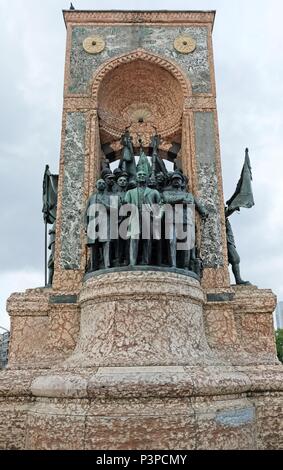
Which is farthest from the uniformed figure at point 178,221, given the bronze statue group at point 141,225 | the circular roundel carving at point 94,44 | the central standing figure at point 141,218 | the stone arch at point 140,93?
the circular roundel carving at point 94,44

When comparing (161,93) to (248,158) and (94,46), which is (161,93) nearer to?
(94,46)

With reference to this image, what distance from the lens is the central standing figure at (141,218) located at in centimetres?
768

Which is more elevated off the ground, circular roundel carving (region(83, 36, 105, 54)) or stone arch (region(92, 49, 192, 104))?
circular roundel carving (region(83, 36, 105, 54))

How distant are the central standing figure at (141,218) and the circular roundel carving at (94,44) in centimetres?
497

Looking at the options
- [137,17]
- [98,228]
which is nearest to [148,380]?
[98,228]

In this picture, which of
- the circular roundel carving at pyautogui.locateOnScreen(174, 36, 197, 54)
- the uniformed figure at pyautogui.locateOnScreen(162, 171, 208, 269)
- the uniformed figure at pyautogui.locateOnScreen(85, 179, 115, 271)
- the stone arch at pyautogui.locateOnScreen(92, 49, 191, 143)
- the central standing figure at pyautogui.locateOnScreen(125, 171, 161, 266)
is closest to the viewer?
the central standing figure at pyautogui.locateOnScreen(125, 171, 161, 266)

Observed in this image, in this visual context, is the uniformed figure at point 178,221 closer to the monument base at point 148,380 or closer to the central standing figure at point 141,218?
the central standing figure at point 141,218

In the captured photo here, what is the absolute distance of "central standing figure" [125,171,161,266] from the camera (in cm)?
768

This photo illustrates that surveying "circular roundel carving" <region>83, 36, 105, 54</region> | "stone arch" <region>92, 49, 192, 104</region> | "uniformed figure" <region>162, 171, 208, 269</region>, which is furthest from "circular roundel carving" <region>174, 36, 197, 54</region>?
"uniformed figure" <region>162, 171, 208, 269</region>

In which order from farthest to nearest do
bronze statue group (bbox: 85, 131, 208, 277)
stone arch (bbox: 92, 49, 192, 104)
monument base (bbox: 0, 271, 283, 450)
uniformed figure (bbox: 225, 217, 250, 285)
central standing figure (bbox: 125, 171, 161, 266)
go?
stone arch (bbox: 92, 49, 192, 104) < uniformed figure (bbox: 225, 217, 250, 285) < bronze statue group (bbox: 85, 131, 208, 277) < central standing figure (bbox: 125, 171, 161, 266) < monument base (bbox: 0, 271, 283, 450)

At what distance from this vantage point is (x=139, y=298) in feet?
23.2

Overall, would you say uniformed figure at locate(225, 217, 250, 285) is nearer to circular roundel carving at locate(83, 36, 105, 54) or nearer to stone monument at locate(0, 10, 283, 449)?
stone monument at locate(0, 10, 283, 449)

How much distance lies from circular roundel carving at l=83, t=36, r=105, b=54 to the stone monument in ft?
0.13
